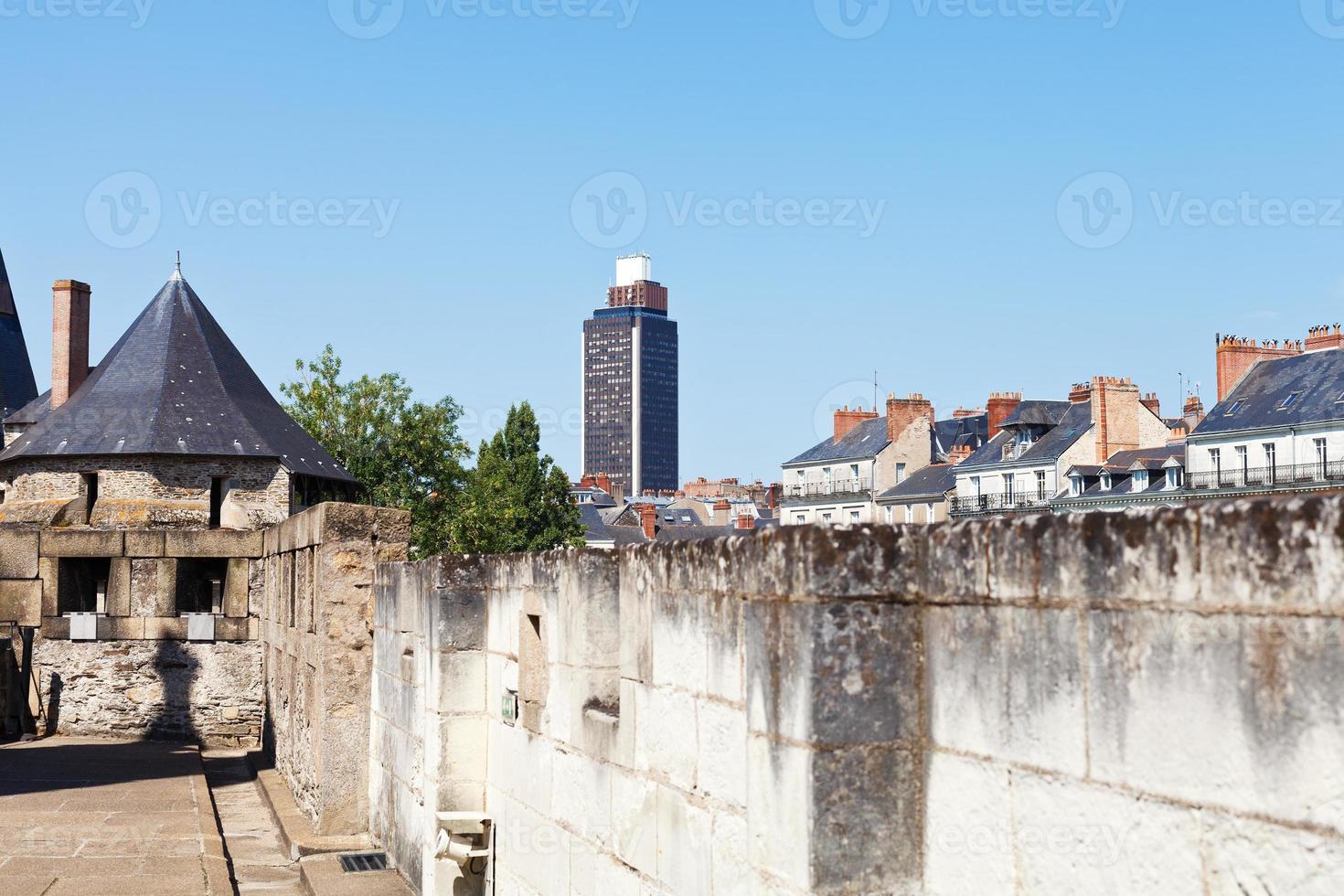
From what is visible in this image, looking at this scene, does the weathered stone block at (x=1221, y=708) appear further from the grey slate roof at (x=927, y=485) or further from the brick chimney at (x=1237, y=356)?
the grey slate roof at (x=927, y=485)

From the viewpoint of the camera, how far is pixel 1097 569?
10.6 feet

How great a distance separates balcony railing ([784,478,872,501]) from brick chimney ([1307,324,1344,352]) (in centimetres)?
2182

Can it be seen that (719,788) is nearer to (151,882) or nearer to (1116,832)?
(1116,832)

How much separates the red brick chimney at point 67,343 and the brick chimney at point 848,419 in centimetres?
4045

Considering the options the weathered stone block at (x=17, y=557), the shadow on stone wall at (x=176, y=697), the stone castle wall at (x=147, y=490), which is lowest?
the shadow on stone wall at (x=176, y=697)

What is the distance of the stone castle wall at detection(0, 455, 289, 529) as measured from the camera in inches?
1000

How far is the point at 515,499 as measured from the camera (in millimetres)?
54750

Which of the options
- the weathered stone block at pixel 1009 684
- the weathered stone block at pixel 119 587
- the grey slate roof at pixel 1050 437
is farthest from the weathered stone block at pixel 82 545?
Answer: the grey slate roof at pixel 1050 437

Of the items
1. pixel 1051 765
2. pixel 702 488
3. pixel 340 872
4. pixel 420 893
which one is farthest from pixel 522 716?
pixel 702 488

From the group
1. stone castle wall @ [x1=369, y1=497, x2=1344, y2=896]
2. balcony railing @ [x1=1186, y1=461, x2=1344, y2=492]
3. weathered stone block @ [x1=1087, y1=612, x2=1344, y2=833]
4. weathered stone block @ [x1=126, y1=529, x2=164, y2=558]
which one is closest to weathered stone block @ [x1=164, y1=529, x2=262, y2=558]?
weathered stone block @ [x1=126, y1=529, x2=164, y2=558]

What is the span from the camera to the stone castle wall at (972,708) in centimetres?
280

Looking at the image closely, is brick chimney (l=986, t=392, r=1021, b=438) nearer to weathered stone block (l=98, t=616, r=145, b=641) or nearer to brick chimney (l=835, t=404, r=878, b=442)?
brick chimney (l=835, t=404, r=878, b=442)

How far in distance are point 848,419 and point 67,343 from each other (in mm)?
40933

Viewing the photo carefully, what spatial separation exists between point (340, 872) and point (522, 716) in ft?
12.8
